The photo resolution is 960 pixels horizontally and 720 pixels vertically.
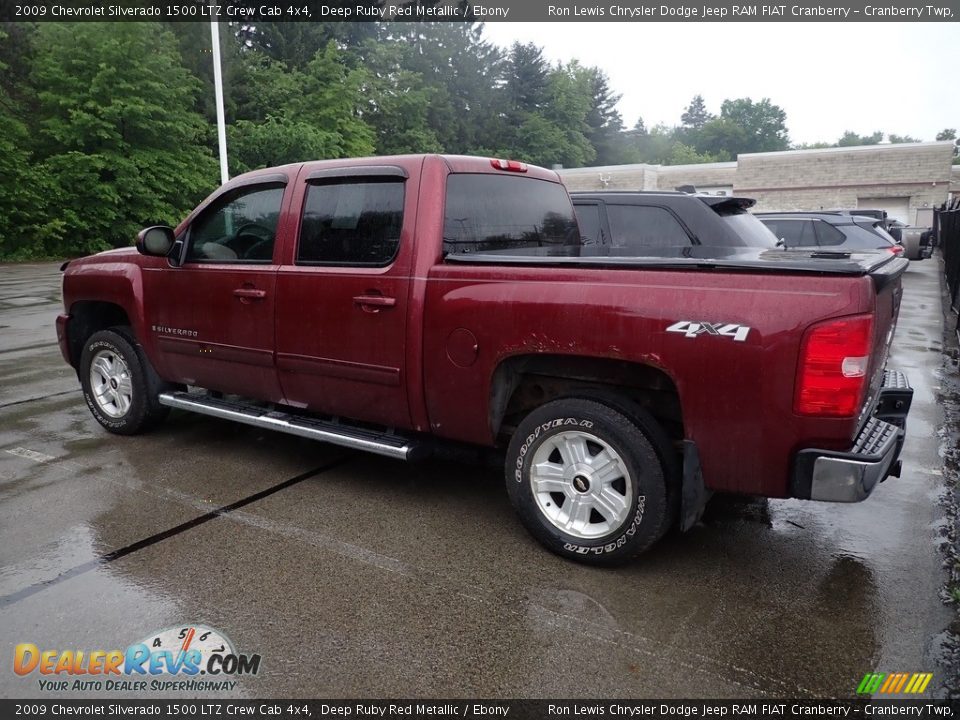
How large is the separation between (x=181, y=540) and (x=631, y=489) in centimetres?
235

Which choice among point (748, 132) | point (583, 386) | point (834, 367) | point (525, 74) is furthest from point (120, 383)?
point (748, 132)

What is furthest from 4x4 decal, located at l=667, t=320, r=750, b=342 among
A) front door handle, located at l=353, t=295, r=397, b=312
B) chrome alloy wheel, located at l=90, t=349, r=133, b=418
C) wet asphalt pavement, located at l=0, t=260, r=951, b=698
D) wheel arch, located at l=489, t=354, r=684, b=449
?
chrome alloy wheel, located at l=90, t=349, r=133, b=418

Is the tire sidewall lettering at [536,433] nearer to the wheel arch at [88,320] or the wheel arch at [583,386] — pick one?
the wheel arch at [583,386]

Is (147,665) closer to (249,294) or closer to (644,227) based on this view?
(249,294)

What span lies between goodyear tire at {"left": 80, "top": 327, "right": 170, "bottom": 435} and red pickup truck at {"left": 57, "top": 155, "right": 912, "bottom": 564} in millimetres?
27

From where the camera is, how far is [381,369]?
3.95m

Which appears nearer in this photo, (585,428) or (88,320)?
(585,428)

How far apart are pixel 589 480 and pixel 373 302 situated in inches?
60.2

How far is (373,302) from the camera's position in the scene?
3922 mm

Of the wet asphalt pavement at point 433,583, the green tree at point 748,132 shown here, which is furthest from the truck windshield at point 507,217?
the green tree at point 748,132

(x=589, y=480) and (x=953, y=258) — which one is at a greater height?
(x=953, y=258)

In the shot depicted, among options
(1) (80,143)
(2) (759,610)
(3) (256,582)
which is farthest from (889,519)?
(1) (80,143)

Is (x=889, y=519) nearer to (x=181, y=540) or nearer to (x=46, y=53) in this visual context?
(x=181, y=540)

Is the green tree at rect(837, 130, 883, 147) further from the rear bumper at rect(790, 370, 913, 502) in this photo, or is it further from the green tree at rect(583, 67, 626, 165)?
the rear bumper at rect(790, 370, 913, 502)
